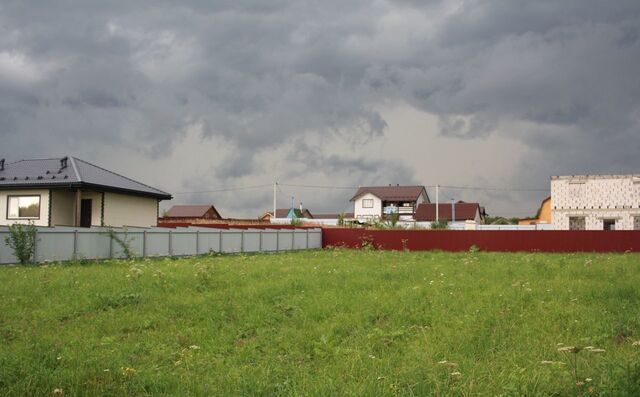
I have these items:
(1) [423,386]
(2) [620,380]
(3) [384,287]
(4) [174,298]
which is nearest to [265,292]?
(4) [174,298]

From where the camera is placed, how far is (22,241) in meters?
19.0

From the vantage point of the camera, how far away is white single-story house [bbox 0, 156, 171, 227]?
92.3 ft

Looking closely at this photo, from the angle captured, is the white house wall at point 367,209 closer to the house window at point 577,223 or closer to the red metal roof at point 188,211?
the red metal roof at point 188,211

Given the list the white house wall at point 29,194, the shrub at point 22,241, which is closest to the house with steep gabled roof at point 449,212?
the white house wall at point 29,194

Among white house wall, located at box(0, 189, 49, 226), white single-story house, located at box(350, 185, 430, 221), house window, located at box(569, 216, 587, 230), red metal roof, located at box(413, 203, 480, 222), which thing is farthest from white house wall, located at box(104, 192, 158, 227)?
white single-story house, located at box(350, 185, 430, 221)

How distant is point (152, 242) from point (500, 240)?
19057 mm

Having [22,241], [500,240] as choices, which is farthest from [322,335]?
[500,240]

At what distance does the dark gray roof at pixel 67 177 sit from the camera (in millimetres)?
27969

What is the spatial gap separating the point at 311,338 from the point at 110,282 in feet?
23.8

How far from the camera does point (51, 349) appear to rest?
759 centimetres

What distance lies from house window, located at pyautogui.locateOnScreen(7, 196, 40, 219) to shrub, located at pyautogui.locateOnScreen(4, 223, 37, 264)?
32.5 feet

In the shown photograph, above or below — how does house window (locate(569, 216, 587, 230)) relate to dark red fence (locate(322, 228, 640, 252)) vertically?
above

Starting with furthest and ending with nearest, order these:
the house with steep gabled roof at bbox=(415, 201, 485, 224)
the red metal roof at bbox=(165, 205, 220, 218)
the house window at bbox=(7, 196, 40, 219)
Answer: the red metal roof at bbox=(165, 205, 220, 218)
the house with steep gabled roof at bbox=(415, 201, 485, 224)
the house window at bbox=(7, 196, 40, 219)

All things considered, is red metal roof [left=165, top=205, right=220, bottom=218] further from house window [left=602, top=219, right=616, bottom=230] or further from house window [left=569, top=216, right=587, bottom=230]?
house window [left=602, top=219, right=616, bottom=230]
